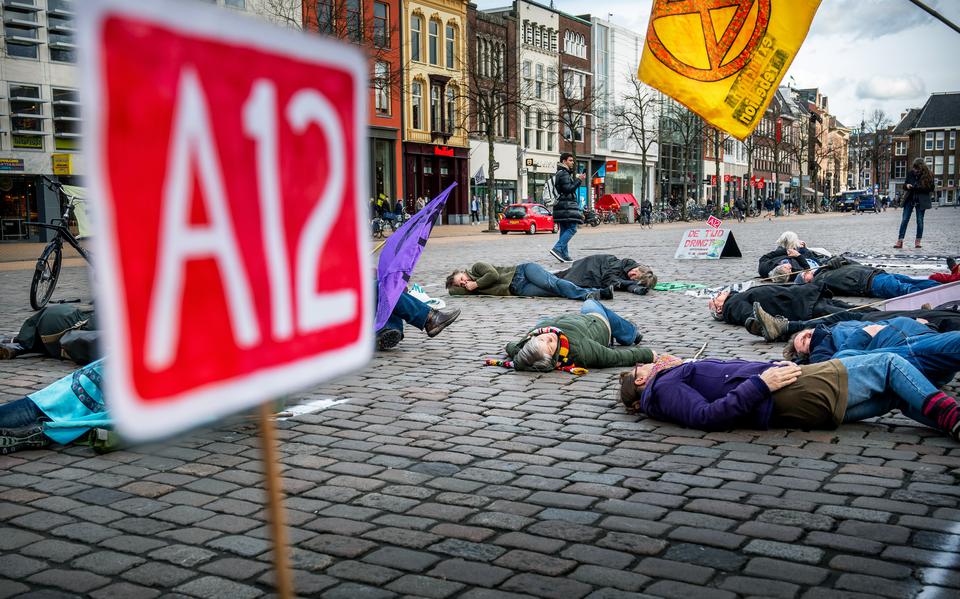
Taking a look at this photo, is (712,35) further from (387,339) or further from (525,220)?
(525,220)

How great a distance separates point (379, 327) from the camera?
7910 millimetres

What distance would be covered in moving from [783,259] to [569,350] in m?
5.92

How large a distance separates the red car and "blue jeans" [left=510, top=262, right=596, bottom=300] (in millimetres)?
26238

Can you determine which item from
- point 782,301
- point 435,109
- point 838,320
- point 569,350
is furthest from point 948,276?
point 435,109

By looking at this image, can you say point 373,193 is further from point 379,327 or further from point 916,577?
point 916,577

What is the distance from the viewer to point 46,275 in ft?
38.8

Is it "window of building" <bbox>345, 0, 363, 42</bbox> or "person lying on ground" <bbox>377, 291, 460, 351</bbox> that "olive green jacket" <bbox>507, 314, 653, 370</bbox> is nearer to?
"person lying on ground" <bbox>377, 291, 460, 351</bbox>

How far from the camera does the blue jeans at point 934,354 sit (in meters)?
5.11

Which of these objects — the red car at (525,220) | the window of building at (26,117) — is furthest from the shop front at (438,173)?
the window of building at (26,117)

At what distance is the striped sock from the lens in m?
4.69

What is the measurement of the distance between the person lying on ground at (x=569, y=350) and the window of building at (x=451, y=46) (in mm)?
46554

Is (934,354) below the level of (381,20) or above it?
below

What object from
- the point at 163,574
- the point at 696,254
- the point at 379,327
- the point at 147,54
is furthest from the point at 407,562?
the point at 696,254

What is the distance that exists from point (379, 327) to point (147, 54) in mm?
6566
